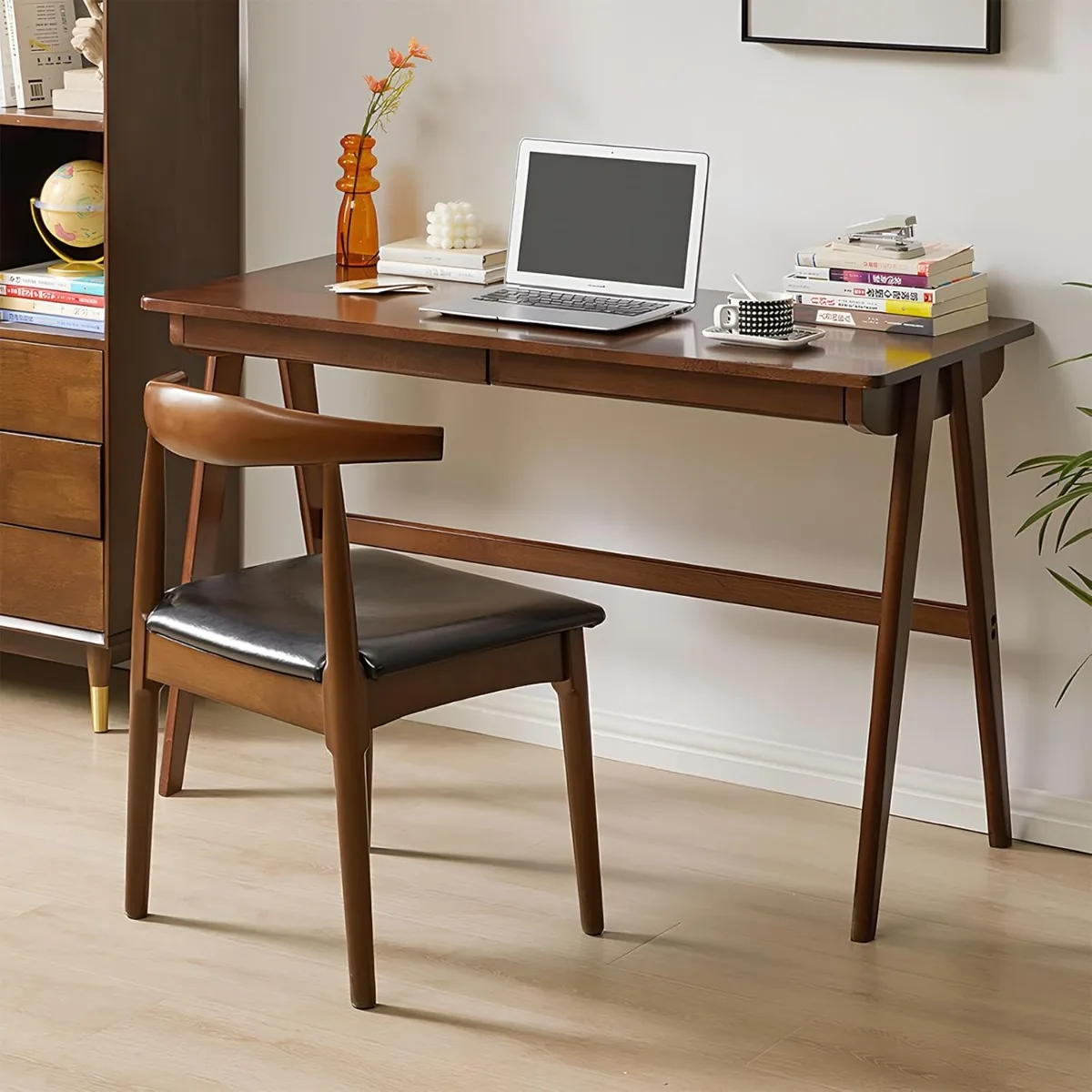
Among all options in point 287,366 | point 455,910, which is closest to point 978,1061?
point 455,910

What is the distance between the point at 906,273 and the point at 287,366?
1073 millimetres

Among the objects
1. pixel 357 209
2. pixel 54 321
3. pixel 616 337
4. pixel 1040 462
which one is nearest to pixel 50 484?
pixel 54 321

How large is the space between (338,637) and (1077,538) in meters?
1.12

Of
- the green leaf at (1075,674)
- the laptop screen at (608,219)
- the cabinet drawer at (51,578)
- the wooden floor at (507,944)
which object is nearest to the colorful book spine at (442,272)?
the laptop screen at (608,219)

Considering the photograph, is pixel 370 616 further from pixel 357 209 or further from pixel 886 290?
pixel 357 209

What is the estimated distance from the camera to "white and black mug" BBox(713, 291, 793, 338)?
2520mm

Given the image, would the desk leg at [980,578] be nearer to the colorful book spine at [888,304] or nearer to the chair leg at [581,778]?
the colorful book spine at [888,304]

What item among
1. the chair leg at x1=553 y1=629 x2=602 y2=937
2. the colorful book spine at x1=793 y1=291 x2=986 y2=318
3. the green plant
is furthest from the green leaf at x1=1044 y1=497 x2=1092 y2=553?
the chair leg at x1=553 y1=629 x2=602 y2=937

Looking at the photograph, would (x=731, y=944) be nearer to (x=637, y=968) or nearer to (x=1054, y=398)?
(x=637, y=968)

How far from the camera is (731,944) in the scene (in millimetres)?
2500

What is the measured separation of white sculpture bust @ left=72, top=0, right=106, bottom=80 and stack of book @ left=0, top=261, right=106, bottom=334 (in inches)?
14.9

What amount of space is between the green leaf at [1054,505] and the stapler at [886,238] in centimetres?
40

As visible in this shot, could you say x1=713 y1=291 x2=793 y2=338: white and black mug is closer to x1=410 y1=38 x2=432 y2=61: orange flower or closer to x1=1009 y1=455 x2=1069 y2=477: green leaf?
x1=1009 y1=455 x2=1069 y2=477: green leaf

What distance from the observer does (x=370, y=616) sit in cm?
229
